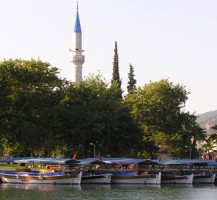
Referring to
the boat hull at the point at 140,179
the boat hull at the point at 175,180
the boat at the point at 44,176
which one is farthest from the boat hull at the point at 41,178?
the boat hull at the point at 175,180

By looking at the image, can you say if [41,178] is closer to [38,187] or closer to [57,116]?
[38,187]

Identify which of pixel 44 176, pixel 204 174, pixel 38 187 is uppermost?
pixel 204 174

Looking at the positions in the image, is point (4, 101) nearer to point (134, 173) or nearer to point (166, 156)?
point (134, 173)

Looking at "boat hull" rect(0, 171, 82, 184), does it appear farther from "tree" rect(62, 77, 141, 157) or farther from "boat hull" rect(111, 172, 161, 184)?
"tree" rect(62, 77, 141, 157)

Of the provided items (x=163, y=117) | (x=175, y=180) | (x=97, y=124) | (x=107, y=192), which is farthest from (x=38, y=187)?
(x=163, y=117)

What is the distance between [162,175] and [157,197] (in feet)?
56.9

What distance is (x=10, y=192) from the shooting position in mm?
62031

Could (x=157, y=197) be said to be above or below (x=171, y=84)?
below

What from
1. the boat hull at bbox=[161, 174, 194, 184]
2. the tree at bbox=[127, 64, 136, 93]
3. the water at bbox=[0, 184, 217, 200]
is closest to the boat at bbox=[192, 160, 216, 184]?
the boat hull at bbox=[161, 174, 194, 184]

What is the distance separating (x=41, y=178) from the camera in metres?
72.2

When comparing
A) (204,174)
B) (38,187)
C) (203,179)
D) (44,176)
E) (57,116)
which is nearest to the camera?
(38,187)

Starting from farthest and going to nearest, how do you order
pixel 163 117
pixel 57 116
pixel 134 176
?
pixel 163 117 → pixel 57 116 → pixel 134 176

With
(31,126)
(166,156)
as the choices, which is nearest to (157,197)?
(31,126)

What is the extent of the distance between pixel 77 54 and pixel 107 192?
273 ft
